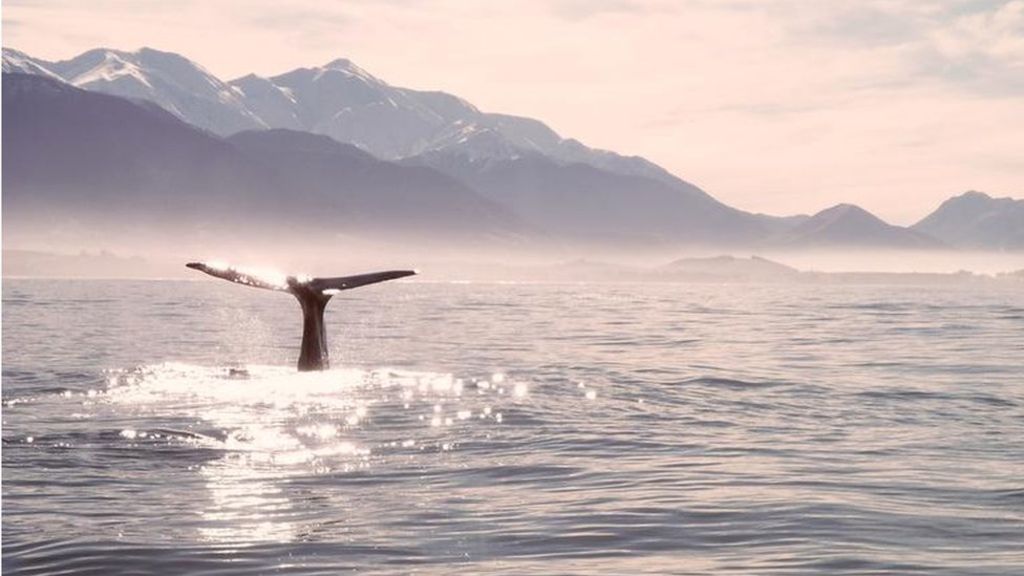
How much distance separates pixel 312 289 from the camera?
2727cm

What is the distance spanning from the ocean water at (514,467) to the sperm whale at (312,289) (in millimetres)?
753

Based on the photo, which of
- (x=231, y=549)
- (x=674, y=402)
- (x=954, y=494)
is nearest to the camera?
(x=231, y=549)

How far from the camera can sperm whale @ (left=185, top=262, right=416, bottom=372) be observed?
24783mm

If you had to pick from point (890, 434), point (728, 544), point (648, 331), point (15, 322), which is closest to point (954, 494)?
point (728, 544)

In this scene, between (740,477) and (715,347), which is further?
(715,347)

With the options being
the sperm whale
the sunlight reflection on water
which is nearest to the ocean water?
the sunlight reflection on water

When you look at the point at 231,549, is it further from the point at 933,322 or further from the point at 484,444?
the point at 933,322

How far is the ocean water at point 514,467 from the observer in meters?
11.0

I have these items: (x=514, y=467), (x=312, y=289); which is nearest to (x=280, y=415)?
(x=514, y=467)

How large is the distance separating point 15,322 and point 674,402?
36.2 metres

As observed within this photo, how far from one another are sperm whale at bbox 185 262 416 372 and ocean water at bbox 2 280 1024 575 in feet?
2.47

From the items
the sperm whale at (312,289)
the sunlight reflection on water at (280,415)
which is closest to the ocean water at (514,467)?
the sunlight reflection on water at (280,415)

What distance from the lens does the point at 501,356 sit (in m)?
36.3

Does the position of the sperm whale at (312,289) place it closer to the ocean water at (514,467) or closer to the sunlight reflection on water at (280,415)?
the sunlight reflection on water at (280,415)
